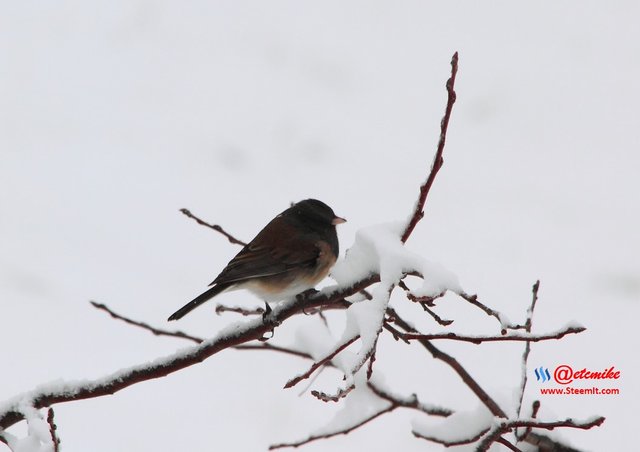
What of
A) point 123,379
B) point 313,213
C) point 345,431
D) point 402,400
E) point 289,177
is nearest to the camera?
point 123,379

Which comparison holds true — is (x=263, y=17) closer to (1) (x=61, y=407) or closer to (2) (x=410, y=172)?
(2) (x=410, y=172)

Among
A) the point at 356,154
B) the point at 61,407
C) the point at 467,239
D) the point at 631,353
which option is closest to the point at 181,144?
the point at 356,154

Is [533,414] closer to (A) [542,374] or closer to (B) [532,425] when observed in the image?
(B) [532,425]

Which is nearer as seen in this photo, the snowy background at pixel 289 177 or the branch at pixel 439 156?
the branch at pixel 439 156

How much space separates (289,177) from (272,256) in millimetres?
2757

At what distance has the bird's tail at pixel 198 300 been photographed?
8.50 ft

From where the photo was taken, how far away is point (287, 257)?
3.15m

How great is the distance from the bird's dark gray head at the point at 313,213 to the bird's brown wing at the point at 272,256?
0.08 metres

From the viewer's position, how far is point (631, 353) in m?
4.09

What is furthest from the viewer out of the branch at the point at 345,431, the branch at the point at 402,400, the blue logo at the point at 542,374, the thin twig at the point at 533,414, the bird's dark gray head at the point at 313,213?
the blue logo at the point at 542,374

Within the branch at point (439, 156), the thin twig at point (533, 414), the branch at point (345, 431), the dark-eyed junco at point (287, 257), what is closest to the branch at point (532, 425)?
the thin twig at point (533, 414)

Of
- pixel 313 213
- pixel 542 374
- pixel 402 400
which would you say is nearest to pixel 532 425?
pixel 402 400

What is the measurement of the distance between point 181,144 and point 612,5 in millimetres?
3995

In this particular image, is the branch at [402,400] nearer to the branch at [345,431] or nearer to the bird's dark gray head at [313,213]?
the branch at [345,431]
